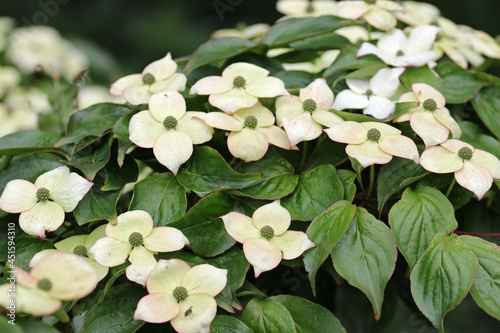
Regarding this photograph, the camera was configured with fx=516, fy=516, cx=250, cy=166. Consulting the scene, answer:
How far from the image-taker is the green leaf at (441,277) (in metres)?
0.62

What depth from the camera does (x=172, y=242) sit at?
2.12ft

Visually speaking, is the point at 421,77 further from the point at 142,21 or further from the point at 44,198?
the point at 142,21

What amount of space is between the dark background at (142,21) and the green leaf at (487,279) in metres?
2.43

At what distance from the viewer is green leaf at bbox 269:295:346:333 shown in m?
0.66

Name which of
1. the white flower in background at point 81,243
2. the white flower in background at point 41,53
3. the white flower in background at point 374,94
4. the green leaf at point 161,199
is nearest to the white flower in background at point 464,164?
the white flower in background at point 374,94

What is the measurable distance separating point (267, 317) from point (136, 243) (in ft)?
0.62

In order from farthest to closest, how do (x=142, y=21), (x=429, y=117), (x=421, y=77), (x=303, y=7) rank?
(x=142, y=21), (x=303, y=7), (x=421, y=77), (x=429, y=117)

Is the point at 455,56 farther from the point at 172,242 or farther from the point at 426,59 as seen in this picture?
the point at 172,242

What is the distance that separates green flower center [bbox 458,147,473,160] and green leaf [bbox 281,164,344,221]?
166mm

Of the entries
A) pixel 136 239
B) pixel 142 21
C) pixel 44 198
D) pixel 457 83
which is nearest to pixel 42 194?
pixel 44 198

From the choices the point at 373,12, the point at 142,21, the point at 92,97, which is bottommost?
the point at 142,21

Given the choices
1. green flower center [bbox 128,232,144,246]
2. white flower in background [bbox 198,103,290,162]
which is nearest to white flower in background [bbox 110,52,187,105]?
white flower in background [bbox 198,103,290,162]

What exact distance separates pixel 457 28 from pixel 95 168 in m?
0.89

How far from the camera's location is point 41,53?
66.7 inches
